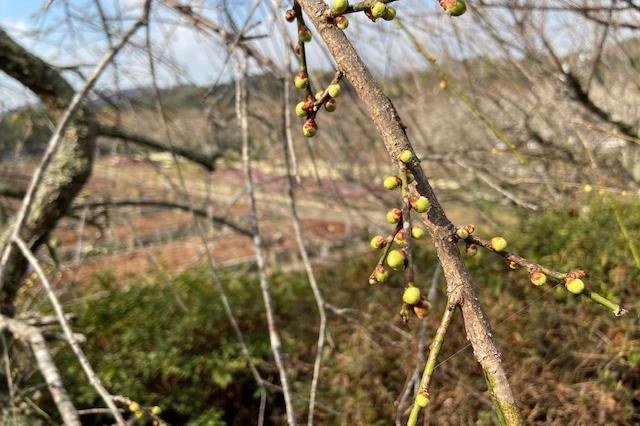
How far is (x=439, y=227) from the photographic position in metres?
0.55

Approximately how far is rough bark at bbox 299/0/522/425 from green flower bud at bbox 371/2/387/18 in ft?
0.15

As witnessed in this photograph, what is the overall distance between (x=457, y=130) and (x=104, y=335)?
4283mm

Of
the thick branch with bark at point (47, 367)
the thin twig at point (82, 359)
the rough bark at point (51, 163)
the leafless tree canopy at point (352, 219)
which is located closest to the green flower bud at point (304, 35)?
the leafless tree canopy at point (352, 219)

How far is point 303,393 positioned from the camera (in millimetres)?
2760

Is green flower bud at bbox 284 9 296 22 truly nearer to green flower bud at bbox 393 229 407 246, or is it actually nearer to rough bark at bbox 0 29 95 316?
green flower bud at bbox 393 229 407 246

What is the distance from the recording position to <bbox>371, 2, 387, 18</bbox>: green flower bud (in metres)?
0.57

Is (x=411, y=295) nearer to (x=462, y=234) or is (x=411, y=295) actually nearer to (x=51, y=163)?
(x=462, y=234)

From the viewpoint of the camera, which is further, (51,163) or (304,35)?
(51,163)

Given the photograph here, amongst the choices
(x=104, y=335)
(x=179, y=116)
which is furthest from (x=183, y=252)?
(x=104, y=335)

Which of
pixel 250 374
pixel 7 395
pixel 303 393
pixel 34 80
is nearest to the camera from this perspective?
pixel 7 395

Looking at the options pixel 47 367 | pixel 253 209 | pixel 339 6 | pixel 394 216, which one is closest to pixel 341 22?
pixel 339 6

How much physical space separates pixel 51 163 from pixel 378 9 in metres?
1.97

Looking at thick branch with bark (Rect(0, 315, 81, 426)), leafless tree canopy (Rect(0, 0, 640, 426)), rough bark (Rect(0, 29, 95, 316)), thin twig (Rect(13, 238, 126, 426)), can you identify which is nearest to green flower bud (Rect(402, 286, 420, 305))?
leafless tree canopy (Rect(0, 0, 640, 426))

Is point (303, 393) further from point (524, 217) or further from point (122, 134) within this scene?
point (524, 217)
